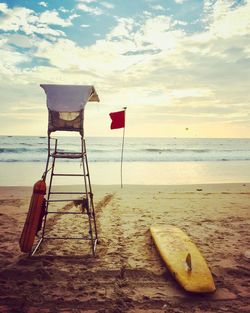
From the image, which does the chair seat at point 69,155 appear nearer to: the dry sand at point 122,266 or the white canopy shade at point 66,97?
the white canopy shade at point 66,97

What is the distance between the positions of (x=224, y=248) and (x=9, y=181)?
11382mm

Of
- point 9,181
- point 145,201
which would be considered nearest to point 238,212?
point 145,201

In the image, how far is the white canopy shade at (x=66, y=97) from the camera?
4496 millimetres

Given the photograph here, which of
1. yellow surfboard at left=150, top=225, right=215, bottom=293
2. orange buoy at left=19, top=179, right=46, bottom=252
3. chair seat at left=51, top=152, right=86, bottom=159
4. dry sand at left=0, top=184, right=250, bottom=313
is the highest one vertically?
chair seat at left=51, top=152, right=86, bottom=159

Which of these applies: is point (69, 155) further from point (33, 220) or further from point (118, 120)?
point (118, 120)

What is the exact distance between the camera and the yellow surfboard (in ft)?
11.9

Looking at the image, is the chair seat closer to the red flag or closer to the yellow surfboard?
the yellow surfboard

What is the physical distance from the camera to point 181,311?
3.17 metres

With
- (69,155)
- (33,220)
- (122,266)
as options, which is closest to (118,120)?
(69,155)

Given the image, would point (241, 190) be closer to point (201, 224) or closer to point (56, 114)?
point (201, 224)

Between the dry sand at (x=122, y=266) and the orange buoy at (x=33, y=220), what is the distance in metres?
0.30

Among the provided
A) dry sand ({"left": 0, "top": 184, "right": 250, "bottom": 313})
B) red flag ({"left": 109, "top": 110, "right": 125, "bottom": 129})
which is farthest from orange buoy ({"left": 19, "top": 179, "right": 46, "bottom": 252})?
red flag ({"left": 109, "top": 110, "right": 125, "bottom": 129})

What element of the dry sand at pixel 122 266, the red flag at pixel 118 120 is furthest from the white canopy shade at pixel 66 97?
the red flag at pixel 118 120

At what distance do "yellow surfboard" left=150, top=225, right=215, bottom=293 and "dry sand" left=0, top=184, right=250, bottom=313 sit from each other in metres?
0.11
